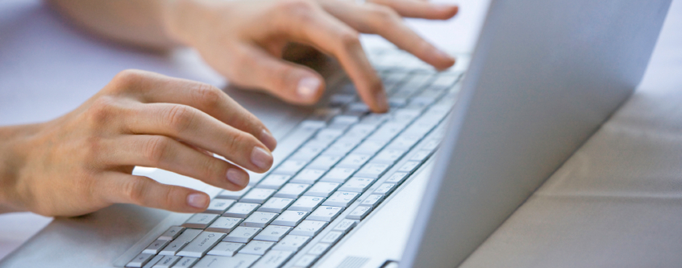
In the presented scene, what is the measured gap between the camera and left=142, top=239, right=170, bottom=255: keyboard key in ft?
1.21

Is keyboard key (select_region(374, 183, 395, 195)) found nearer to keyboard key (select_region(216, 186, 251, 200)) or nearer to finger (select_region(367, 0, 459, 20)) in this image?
keyboard key (select_region(216, 186, 251, 200))

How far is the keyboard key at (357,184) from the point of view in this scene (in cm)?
40

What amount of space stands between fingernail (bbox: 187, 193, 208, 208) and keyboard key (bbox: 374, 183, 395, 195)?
0.42 ft

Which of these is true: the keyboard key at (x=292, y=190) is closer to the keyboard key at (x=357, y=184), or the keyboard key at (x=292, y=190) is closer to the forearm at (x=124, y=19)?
the keyboard key at (x=357, y=184)

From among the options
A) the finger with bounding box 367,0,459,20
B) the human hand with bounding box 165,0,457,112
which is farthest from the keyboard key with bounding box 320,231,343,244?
the finger with bounding box 367,0,459,20

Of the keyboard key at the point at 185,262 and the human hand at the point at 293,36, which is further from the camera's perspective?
the human hand at the point at 293,36

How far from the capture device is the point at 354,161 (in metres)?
0.45

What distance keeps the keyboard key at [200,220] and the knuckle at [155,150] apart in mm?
49

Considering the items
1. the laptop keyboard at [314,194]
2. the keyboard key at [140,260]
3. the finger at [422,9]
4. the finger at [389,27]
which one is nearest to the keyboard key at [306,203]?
the laptop keyboard at [314,194]

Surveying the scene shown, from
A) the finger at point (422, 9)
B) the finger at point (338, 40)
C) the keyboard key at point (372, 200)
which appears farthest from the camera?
the finger at point (422, 9)

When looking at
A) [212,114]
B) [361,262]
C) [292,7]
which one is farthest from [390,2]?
[361,262]

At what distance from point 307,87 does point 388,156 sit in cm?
16

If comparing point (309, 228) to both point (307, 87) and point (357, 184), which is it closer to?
point (357, 184)

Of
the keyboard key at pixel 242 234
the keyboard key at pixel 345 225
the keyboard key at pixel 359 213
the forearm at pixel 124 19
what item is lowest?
the keyboard key at pixel 345 225
